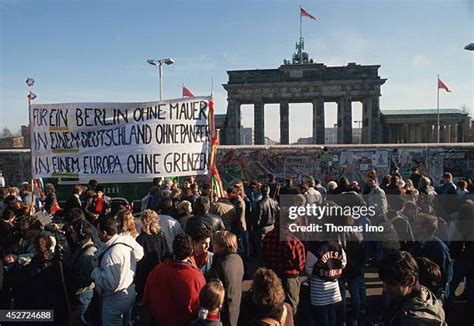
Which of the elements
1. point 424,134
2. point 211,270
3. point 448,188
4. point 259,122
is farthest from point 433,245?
point 424,134

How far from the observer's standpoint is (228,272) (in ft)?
14.3

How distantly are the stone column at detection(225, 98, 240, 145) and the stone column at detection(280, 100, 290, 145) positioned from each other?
205 inches

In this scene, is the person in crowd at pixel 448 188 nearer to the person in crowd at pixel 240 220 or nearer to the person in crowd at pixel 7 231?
the person in crowd at pixel 240 220

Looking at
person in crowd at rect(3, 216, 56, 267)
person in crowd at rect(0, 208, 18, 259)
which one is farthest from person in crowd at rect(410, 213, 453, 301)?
person in crowd at rect(0, 208, 18, 259)

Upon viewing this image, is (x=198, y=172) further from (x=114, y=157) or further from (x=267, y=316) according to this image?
(x=267, y=316)

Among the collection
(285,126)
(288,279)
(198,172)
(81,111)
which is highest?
(285,126)

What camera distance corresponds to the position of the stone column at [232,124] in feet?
157

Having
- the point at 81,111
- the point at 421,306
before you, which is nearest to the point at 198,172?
the point at 81,111

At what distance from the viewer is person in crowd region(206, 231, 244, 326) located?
433 centimetres

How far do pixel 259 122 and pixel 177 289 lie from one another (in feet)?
144

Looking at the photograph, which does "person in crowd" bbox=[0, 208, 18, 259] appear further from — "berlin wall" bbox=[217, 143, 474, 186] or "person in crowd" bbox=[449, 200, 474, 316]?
"berlin wall" bbox=[217, 143, 474, 186]

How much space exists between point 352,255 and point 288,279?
1134 mm

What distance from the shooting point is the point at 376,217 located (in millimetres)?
7785

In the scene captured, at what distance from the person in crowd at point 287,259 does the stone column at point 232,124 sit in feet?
140
